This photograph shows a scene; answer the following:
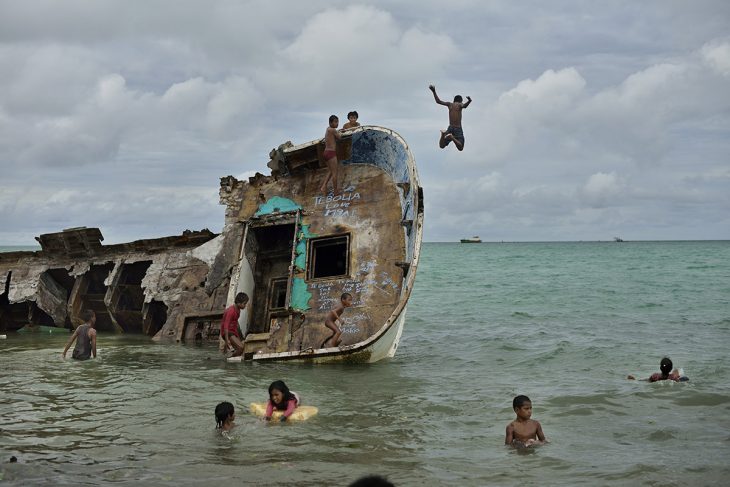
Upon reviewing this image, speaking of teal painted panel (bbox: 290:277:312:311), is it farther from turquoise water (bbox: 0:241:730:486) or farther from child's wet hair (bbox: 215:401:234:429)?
child's wet hair (bbox: 215:401:234:429)

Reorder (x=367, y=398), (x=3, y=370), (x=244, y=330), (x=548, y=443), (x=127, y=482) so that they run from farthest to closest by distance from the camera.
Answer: (x=244, y=330)
(x=3, y=370)
(x=367, y=398)
(x=548, y=443)
(x=127, y=482)

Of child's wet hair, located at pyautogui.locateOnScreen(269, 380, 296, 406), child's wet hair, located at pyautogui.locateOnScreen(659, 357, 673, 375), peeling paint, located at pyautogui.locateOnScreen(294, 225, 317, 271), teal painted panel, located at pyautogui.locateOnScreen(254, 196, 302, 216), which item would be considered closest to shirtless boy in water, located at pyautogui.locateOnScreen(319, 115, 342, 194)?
teal painted panel, located at pyautogui.locateOnScreen(254, 196, 302, 216)

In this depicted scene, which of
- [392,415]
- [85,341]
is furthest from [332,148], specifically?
[392,415]

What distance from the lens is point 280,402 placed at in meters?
7.92

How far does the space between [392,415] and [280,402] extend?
1454mm

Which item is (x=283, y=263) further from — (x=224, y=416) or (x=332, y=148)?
(x=224, y=416)

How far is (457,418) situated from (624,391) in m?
3.12

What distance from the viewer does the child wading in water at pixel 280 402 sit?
784 centimetres

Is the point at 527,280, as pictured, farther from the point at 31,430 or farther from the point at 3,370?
the point at 31,430

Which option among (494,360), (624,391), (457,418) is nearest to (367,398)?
(457,418)

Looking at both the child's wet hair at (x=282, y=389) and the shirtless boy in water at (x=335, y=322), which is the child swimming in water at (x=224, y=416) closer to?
the child's wet hair at (x=282, y=389)

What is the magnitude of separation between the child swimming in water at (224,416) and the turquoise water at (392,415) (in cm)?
14

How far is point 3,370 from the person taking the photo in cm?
1134

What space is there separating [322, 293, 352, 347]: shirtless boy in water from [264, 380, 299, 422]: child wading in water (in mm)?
3206
